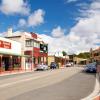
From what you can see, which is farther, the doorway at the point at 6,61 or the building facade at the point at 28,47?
the building facade at the point at 28,47

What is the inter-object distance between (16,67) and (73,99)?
1807 inches

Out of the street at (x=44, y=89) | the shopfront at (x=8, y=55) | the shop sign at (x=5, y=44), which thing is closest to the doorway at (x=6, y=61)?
the shopfront at (x=8, y=55)

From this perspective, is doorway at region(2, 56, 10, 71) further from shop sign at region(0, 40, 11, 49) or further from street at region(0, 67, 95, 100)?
street at region(0, 67, 95, 100)

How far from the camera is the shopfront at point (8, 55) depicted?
51.8 meters

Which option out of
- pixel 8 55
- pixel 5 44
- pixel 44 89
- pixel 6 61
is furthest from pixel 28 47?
pixel 44 89

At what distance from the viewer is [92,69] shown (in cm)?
4844

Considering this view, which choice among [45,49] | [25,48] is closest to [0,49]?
[25,48]

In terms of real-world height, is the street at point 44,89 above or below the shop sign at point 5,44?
below

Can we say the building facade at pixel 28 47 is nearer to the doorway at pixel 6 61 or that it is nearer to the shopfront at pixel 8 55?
the shopfront at pixel 8 55

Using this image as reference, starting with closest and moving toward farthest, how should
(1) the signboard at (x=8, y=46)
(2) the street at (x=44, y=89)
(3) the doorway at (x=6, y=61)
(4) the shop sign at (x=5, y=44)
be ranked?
(2) the street at (x=44, y=89)
(4) the shop sign at (x=5, y=44)
(1) the signboard at (x=8, y=46)
(3) the doorway at (x=6, y=61)

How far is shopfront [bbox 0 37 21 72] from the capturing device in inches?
2040

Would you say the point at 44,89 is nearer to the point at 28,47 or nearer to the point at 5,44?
the point at 5,44

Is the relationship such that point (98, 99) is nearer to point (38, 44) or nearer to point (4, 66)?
point (4, 66)

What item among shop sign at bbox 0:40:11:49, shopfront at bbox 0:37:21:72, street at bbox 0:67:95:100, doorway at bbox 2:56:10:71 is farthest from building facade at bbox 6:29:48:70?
street at bbox 0:67:95:100
